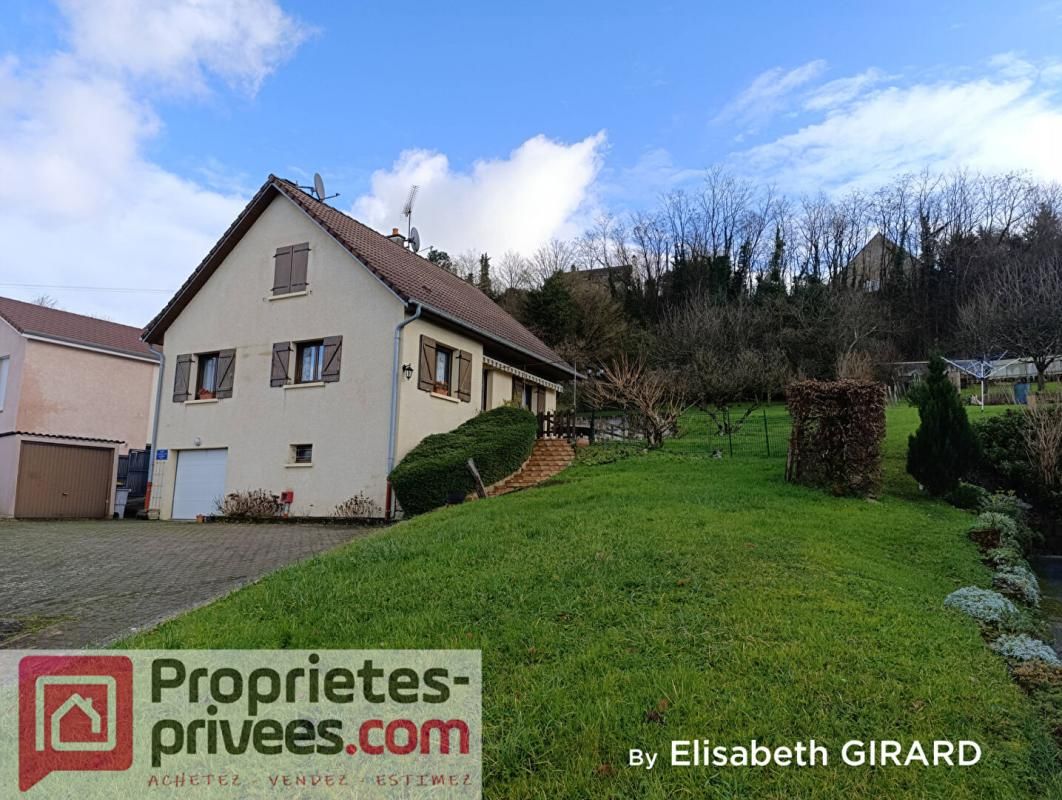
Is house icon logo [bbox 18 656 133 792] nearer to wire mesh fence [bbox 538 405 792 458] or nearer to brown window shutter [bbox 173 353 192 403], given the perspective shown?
wire mesh fence [bbox 538 405 792 458]

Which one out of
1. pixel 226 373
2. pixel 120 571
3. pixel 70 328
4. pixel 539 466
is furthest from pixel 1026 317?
pixel 70 328

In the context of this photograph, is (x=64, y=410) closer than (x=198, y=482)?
No

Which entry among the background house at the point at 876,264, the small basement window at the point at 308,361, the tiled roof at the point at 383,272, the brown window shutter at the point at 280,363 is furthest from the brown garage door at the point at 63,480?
the background house at the point at 876,264

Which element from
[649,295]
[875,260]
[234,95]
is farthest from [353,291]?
[875,260]

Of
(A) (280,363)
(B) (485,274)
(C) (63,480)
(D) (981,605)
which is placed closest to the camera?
(D) (981,605)

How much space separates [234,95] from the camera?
12.0 m

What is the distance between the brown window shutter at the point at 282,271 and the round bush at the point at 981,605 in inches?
621

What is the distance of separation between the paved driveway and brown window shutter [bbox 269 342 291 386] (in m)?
3.86

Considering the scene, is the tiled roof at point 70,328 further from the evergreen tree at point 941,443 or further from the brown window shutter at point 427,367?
the evergreen tree at point 941,443

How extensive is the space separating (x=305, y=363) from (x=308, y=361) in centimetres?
11

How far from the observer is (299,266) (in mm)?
17156

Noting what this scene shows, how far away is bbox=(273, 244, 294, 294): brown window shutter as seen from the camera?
56.7ft

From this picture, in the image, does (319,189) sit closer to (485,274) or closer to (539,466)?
(539,466)

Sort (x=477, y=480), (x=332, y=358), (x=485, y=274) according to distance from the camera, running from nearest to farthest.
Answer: (x=477, y=480) < (x=332, y=358) < (x=485, y=274)
